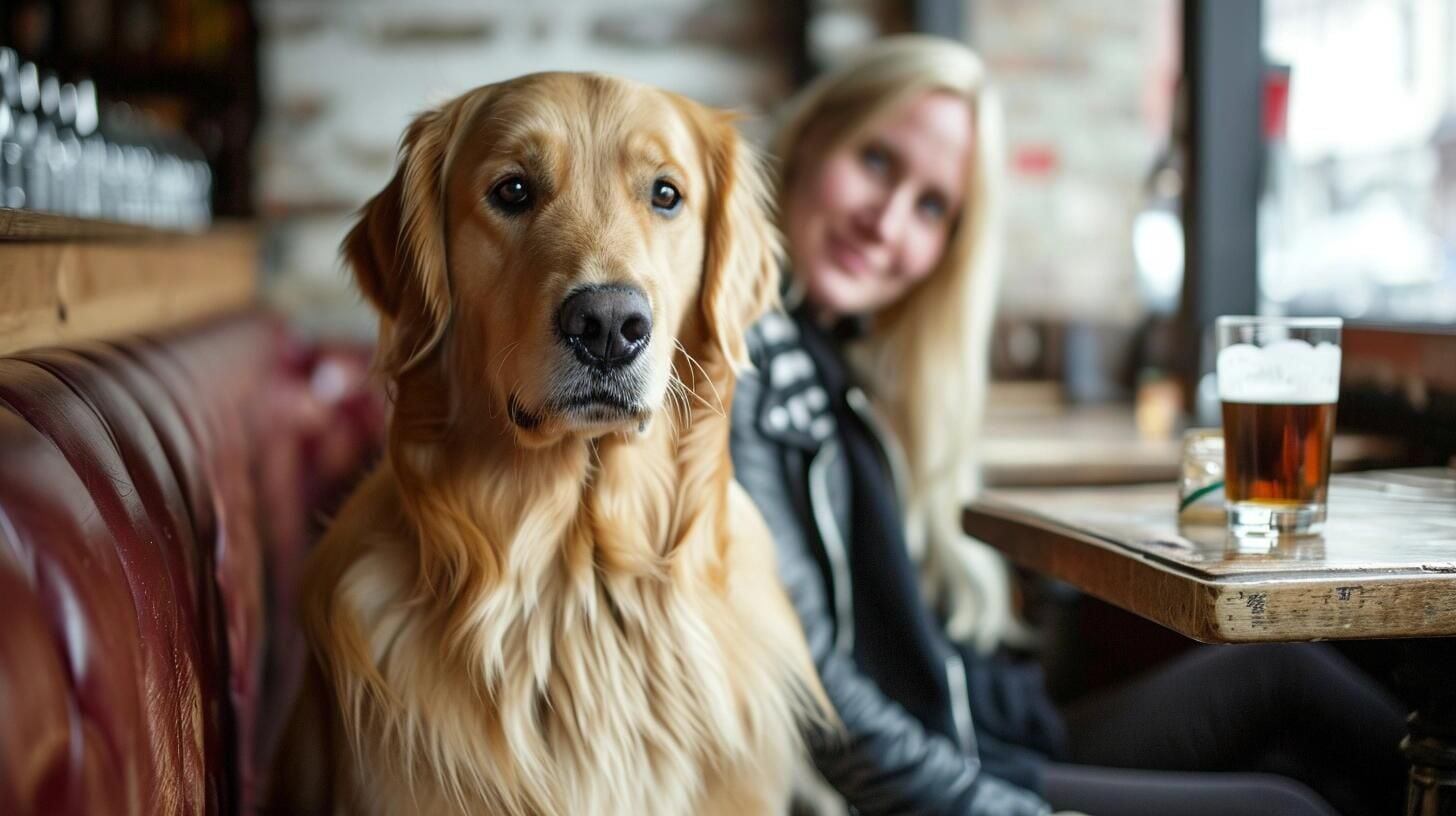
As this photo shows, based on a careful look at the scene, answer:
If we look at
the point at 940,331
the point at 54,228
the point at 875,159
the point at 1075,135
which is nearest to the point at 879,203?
the point at 875,159

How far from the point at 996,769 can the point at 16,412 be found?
118cm

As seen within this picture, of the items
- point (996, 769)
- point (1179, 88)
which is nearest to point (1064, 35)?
point (1179, 88)

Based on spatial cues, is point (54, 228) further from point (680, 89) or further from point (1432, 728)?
point (680, 89)

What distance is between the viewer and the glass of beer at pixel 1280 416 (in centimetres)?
111

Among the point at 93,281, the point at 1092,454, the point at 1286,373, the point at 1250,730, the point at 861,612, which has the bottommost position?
the point at 1250,730

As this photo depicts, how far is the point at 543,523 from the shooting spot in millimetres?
1174

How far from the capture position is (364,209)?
4.02 feet

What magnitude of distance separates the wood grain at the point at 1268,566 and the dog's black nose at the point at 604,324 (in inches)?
19.3

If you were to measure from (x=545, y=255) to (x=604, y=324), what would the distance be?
0.34 ft

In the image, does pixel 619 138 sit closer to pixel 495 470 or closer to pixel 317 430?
pixel 495 470

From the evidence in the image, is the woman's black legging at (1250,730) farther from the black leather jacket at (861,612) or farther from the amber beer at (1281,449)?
the amber beer at (1281,449)

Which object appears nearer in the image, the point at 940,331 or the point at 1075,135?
the point at 940,331

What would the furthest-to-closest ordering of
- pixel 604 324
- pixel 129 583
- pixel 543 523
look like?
1. pixel 543 523
2. pixel 604 324
3. pixel 129 583

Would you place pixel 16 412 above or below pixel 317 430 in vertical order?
above
